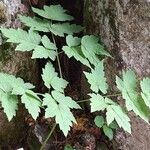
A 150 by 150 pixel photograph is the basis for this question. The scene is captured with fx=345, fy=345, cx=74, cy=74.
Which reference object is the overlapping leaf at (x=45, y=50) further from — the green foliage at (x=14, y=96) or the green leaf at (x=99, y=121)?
the green leaf at (x=99, y=121)

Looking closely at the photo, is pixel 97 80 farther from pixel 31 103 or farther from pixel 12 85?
pixel 12 85

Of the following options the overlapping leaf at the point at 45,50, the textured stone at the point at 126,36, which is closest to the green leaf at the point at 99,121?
the textured stone at the point at 126,36

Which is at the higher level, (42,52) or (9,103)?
(42,52)

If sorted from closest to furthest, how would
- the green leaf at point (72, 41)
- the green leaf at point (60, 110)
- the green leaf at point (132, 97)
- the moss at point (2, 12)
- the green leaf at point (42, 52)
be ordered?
the green leaf at point (60, 110)
the green leaf at point (132, 97)
the green leaf at point (42, 52)
the green leaf at point (72, 41)
the moss at point (2, 12)

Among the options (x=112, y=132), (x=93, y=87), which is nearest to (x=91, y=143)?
(x=112, y=132)

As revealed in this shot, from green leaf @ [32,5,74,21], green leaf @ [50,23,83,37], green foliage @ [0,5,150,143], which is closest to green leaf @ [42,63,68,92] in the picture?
green foliage @ [0,5,150,143]

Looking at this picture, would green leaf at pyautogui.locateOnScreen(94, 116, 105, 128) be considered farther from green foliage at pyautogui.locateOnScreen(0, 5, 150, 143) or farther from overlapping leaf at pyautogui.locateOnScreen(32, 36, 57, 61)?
overlapping leaf at pyautogui.locateOnScreen(32, 36, 57, 61)

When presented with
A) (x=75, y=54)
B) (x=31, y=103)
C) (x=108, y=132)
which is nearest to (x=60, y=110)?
(x=31, y=103)
